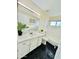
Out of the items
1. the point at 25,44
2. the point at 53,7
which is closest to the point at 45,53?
the point at 25,44

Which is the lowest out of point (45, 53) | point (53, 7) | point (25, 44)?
point (45, 53)

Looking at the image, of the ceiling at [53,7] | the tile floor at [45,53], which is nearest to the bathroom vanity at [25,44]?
the tile floor at [45,53]

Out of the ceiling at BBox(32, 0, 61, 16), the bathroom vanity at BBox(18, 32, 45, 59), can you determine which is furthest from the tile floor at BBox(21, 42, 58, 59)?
the ceiling at BBox(32, 0, 61, 16)

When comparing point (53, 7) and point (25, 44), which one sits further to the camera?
point (25, 44)

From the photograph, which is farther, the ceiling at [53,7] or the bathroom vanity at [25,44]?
the bathroom vanity at [25,44]

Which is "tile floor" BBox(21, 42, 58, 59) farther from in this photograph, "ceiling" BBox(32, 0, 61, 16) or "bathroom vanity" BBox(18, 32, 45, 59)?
"ceiling" BBox(32, 0, 61, 16)

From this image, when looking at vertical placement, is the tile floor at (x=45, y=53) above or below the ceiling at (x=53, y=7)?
below

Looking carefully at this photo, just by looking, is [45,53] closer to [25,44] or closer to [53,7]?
[25,44]

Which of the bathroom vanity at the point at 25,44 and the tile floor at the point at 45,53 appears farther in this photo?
the bathroom vanity at the point at 25,44

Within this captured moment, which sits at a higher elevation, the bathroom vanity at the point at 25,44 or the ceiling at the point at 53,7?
the ceiling at the point at 53,7

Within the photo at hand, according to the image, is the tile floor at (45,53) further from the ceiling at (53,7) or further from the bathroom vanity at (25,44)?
the ceiling at (53,7)
